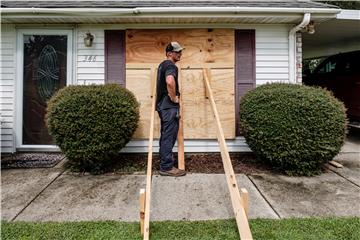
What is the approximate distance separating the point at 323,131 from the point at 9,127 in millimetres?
5528

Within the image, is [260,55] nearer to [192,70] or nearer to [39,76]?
[192,70]

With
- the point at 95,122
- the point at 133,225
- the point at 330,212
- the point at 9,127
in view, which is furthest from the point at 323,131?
the point at 9,127

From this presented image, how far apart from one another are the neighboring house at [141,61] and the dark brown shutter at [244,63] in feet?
0.06

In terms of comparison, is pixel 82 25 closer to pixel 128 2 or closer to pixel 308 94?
pixel 128 2

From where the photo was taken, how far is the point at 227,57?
18.6ft

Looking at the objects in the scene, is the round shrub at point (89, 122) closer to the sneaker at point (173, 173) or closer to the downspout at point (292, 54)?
the sneaker at point (173, 173)

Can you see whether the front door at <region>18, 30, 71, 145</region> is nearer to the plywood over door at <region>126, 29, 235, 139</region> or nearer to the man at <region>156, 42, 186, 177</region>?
A: the plywood over door at <region>126, 29, 235, 139</region>

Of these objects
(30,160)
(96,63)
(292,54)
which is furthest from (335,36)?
(30,160)

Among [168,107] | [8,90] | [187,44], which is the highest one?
[187,44]

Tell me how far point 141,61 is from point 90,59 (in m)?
1.00

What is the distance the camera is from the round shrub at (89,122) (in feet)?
14.5

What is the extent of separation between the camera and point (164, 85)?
174 inches

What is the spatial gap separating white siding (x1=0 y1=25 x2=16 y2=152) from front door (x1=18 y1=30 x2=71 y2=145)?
0.61 feet

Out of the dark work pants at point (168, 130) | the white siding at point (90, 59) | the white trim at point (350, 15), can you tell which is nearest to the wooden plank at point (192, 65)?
the white siding at point (90, 59)
